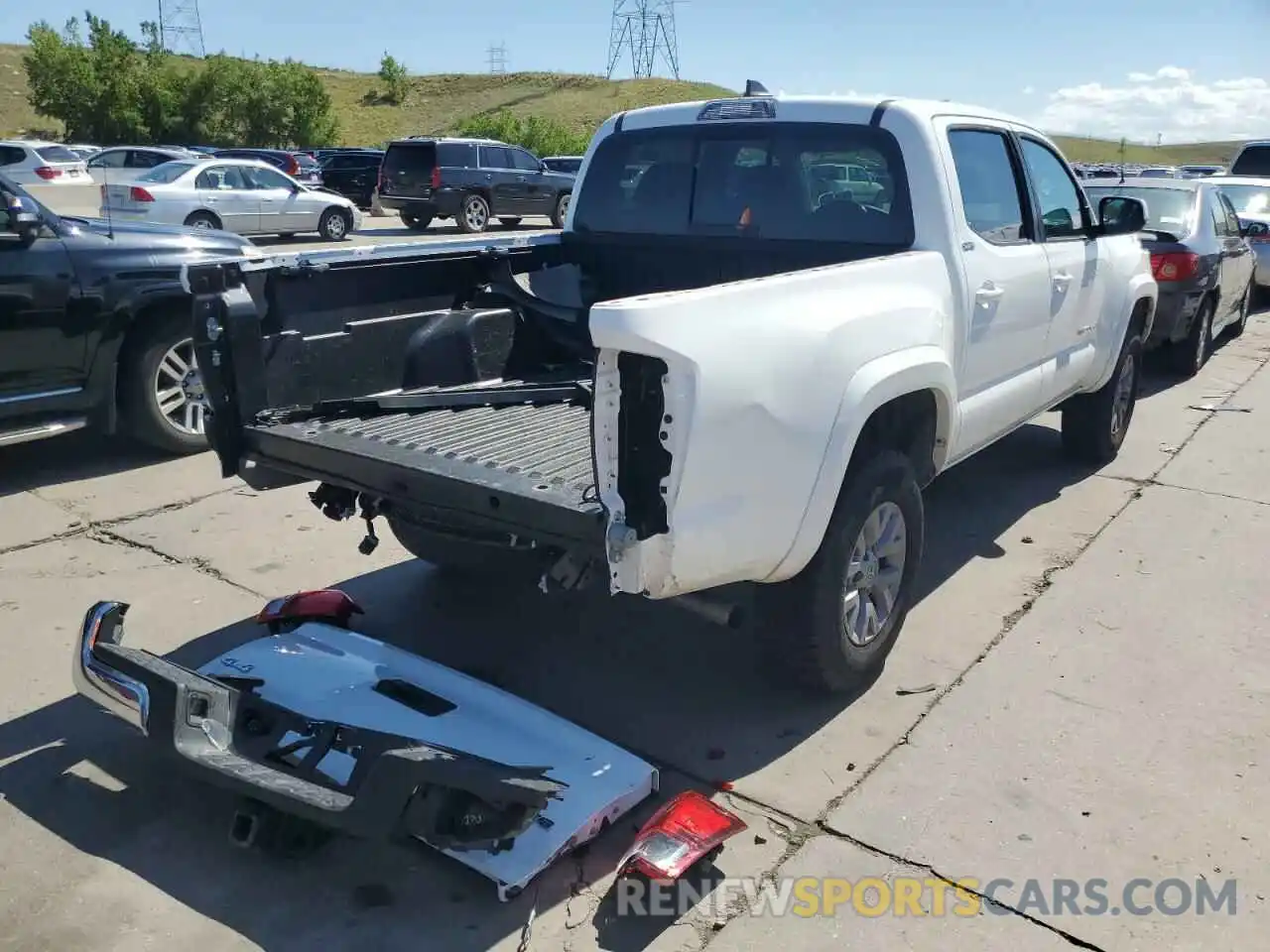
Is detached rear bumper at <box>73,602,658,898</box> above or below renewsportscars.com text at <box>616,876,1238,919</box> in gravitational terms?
above

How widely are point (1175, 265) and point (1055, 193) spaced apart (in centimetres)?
420

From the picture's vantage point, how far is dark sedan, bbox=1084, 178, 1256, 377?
9.10 metres

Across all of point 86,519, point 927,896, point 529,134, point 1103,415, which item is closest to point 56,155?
point 86,519

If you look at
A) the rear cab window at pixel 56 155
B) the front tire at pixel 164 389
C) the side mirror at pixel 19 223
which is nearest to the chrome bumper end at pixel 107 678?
the front tire at pixel 164 389

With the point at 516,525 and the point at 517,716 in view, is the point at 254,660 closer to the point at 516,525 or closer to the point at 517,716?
the point at 517,716

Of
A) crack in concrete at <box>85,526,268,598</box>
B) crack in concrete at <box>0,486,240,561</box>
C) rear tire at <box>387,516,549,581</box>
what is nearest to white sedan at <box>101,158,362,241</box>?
crack in concrete at <box>0,486,240,561</box>

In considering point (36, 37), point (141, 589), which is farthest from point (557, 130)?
point (141, 589)

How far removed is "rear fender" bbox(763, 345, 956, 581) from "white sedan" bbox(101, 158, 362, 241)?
49.7 ft

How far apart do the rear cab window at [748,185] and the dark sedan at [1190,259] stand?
4.97m

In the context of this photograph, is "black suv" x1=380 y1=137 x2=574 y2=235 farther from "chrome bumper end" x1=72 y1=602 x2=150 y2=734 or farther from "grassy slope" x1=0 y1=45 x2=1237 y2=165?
"grassy slope" x1=0 y1=45 x2=1237 y2=165

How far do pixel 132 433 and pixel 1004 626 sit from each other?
5.01m

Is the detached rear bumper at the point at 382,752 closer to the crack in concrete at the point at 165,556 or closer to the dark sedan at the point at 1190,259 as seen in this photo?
the crack in concrete at the point at 165,556

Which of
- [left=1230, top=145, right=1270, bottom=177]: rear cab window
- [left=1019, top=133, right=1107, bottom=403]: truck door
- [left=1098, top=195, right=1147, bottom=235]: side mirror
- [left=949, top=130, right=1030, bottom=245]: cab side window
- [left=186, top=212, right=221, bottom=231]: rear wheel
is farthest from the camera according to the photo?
[left=1230, top=145, right=1270, bottom=177]: rear cab window

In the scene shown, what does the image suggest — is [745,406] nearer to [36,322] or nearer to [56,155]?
[36,322]
